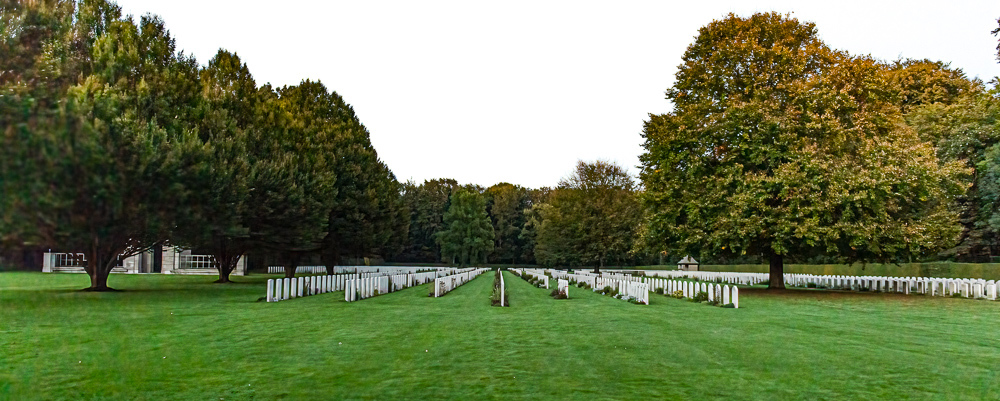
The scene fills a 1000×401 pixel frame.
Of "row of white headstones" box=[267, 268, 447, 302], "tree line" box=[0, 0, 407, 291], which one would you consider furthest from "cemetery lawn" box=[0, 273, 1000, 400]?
"row of white headstones" box=[267, 268, 447, 302]

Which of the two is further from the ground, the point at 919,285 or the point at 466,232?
the point at 466,232

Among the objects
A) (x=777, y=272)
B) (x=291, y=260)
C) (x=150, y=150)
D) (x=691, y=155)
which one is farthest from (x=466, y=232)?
(x=150, y=150)

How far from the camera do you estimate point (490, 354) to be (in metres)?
9.13

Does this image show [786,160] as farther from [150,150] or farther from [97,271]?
[97,271]

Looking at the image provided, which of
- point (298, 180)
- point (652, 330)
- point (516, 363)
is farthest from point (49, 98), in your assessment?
point (298, 180)

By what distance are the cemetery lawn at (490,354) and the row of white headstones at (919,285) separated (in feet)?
28.9

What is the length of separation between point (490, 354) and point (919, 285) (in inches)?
959

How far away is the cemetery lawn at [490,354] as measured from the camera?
270 inches

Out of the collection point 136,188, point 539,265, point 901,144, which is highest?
point 901,144

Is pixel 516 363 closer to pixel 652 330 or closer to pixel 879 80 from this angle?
pixel 652 330

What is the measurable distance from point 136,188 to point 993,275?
35.4 metres

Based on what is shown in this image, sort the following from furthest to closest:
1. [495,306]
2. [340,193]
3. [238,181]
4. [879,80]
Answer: [340,193], [879,80], [238,181], [495,306]

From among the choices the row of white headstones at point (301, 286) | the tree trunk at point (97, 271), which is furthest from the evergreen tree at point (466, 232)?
the tree trunk at point (97, 271)

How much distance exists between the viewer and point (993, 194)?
106 ft
